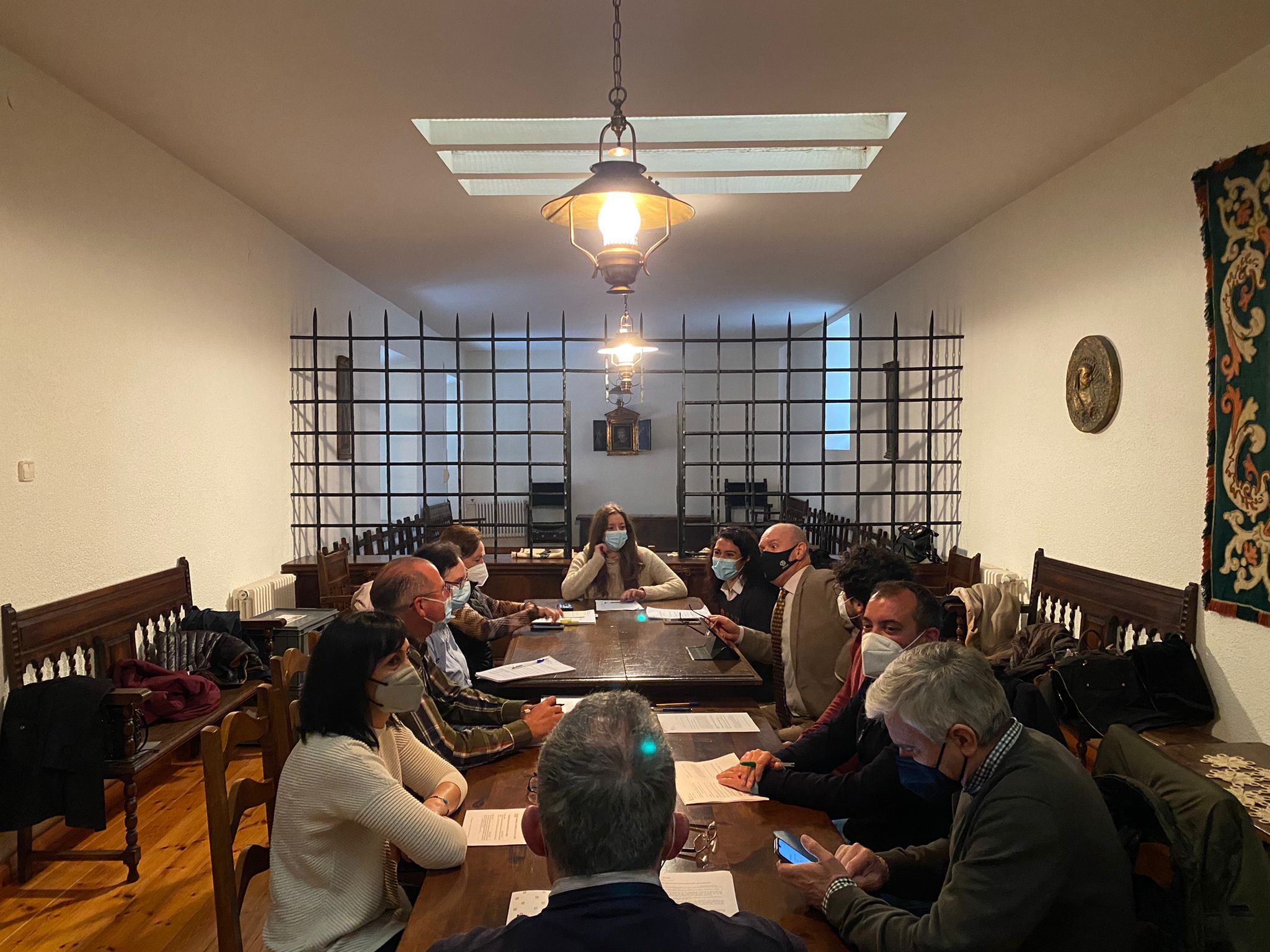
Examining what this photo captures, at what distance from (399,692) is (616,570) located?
3.26 meters

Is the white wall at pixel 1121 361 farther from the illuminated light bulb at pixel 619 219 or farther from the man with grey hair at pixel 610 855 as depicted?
the man with grey hair at pixel 610 855

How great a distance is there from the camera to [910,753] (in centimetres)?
180

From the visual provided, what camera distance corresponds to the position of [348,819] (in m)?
1.87

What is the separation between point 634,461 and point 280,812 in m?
12.3

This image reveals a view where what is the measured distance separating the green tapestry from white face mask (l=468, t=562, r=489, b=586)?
10.9ft

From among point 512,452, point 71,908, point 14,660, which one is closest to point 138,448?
point 14,660

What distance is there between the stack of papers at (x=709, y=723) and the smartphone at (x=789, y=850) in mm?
687

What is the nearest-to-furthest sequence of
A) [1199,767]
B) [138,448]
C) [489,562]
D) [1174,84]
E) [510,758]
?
1. [510,758]
2. [1199,767]
3. [1174,84]
4. [138,448]
5. [489,562]

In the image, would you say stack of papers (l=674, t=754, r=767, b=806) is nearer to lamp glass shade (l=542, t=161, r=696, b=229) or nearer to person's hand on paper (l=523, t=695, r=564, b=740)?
person's hand on paper (l=523, t=695, r=564, b=740)

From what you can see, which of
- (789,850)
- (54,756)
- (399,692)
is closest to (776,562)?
(789,850)

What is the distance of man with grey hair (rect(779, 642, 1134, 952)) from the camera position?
1.53 meters

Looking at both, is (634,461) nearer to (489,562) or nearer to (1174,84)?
(489,562)

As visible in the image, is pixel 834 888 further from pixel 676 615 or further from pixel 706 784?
pixel 676 615

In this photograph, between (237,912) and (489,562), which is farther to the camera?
(489,562)
